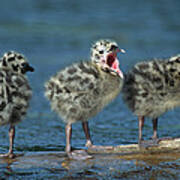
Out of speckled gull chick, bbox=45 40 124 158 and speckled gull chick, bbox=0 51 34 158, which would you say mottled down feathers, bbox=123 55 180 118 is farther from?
speckled gull chick, bbox=0 51 34 158

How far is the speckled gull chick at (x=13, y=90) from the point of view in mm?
6383

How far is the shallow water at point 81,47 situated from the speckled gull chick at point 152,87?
701mm

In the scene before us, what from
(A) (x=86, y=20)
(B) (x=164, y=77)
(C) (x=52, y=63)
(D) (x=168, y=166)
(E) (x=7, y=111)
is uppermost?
(A) (x=86, y=20)

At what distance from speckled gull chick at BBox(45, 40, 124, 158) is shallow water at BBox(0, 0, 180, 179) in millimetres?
798

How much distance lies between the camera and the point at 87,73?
272 inches

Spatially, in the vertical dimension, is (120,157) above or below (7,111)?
below

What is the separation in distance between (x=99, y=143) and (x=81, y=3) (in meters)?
11.4

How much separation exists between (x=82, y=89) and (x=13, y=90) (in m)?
0.89

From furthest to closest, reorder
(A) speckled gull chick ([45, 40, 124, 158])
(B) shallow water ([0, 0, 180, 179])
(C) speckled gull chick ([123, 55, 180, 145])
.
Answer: (C) speckled gull chick ([123, 55, 180, 145]), (A) speckled gull chick ([45, 40, 124, 158]), (B) shallow water ([0, 0, 180, 179])

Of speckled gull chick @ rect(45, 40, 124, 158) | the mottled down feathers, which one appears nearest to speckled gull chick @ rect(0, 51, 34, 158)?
speckled gull chick @ rect(45, 40, 124, 158)

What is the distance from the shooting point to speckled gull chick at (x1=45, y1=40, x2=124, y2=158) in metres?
6.86

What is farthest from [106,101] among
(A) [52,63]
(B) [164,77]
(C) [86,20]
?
(C) [86,20]

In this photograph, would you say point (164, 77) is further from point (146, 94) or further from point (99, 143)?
point (99, 143)

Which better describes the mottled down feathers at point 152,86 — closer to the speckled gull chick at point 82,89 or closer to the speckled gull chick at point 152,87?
the speckled gull chick at point 152,87
